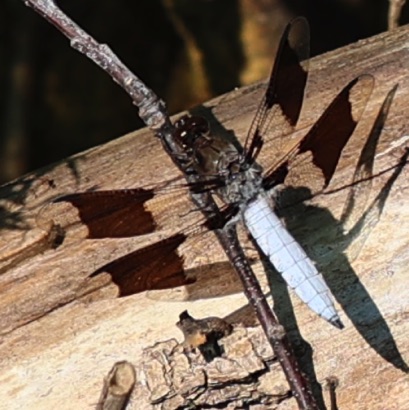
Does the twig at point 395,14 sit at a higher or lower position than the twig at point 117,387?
higher

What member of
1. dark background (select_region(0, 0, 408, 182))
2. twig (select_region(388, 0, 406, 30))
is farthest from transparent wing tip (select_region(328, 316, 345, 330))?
dark background (select_region(0, 0, 408, 182))

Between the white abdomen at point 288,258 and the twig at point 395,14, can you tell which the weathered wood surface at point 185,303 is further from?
the twig at point 395,14

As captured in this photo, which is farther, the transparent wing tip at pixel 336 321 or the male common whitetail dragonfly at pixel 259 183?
the male common whitetail dragonfly at pixel 259 183

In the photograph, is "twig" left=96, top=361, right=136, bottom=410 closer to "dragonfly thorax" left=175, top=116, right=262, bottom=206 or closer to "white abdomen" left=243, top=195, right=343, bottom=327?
"white abdomen" left=243, top=195, right=343, bottom=327

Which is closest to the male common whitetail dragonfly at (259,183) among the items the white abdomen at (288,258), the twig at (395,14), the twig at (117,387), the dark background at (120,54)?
the white abdomen at (288,258)

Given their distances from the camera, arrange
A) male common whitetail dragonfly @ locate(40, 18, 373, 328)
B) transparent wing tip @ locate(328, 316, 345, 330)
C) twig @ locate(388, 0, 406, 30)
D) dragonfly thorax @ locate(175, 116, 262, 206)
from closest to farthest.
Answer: transparent wing tip @ locate(328, 316, 345, 330)
male common whitetail dragonfly @ locate(40, 18, 373, 328)
dragonfly thorax @ locate(175, 116, 262, 206)
twig @ locate(388, 0, 406, 30)

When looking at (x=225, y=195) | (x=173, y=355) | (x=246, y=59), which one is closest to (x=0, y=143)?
(x=246, y=59)

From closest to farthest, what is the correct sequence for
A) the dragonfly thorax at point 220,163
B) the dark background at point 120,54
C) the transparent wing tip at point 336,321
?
the transparent wing tip at point 336,321, the dragonfly thorax at point 220,163, the dark background at point 120,54
